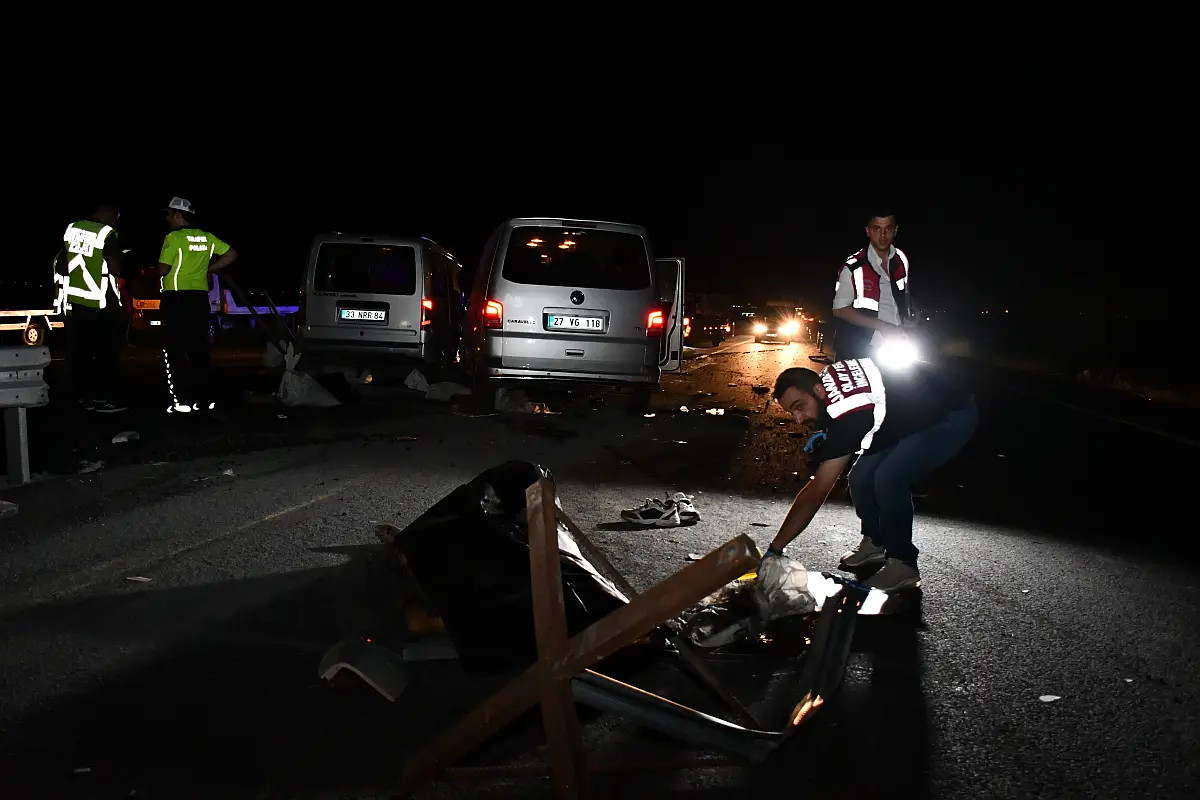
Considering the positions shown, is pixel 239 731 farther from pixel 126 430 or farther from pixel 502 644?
pixel 126 430

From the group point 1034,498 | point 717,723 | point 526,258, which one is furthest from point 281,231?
point 717,723

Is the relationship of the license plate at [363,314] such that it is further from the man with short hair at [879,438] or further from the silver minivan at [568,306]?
the man with short hair at [879,438]

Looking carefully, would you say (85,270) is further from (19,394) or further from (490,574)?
(490,574)

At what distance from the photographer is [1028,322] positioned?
34.0 meters

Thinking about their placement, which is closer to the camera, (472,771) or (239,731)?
(472,771)

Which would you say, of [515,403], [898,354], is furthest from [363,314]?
[898,354]

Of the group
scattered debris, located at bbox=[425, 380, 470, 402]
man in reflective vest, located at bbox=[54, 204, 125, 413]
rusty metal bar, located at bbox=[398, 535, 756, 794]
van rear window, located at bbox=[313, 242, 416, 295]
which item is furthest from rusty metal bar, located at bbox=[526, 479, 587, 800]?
van rear window, located at bbox=[313, 242, 416, 295]

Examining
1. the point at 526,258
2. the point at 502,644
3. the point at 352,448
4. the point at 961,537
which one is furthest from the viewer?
the point at 526,258

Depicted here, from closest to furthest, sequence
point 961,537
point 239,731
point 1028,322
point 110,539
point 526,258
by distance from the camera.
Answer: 1. point 239,731
2. point 110,539
3. point 961,537
4. point 526,258
5. point 1028,322

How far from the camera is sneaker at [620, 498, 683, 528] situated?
20.7 feet

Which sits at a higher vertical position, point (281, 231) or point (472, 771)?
point (281, 231)

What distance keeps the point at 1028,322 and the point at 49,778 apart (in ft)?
114

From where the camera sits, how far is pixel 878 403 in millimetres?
4875

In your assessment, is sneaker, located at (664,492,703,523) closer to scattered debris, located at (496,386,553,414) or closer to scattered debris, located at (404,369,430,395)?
scattered debris, located at (496,386,553,414)
